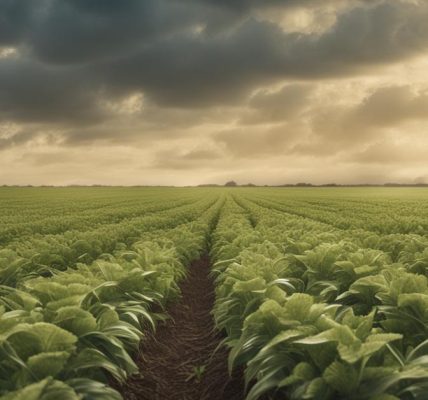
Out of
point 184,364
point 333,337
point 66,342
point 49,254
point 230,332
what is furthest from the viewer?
point 49,254

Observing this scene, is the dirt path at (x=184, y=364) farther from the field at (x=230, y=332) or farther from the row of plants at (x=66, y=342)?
the row of plants at (x=66, y=342)

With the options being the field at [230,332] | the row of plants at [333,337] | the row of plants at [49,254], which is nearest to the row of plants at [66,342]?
the field at [230,332]

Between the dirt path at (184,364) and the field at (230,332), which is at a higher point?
the field at (230,332)

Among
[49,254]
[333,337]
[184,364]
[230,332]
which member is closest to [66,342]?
[333,337]

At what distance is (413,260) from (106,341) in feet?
18.0

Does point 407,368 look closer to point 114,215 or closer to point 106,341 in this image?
point 106,341

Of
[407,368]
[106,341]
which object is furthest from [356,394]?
[106,341]

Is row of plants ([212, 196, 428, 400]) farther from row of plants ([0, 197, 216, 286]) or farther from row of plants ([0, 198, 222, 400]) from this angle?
row of plants ([0, 197, 216, 286])

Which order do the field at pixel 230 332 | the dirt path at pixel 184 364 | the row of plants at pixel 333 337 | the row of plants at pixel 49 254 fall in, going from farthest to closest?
the row of plants at pixel 49 254 → the dirt path at pixel 184 364 → the field at pixel 230 332 → the row of plants at pixel 333 337

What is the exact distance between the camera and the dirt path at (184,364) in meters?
5.34

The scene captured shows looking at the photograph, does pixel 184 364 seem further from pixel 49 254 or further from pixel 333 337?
pixel 49 254

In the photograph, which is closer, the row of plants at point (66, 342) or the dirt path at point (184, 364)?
the row of plants at point (66, 342)

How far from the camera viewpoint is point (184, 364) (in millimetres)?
6500

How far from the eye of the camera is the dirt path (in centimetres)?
534
